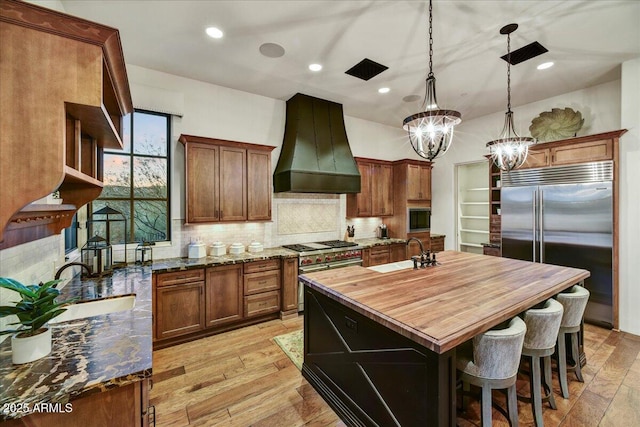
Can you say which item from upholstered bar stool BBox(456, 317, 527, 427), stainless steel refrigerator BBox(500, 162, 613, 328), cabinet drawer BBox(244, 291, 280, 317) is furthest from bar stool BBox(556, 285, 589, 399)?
cabinet drawer BBox(244, 291, 280, 317)

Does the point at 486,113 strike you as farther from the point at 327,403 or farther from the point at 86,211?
the point at 86,211

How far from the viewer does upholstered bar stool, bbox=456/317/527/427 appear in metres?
1.59

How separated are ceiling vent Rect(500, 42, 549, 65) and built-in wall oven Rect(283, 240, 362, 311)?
10.6ft

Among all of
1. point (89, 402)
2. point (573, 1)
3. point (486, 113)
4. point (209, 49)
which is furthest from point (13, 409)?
point (486, 113)

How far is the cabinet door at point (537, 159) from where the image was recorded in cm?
403

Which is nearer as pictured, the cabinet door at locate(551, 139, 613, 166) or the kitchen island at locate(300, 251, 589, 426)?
the kitchen island at locate(300, 251, 589, 426)

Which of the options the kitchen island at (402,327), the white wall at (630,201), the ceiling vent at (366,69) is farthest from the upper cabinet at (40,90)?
the white wall at (630,201)

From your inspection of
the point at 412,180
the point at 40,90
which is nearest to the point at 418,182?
the point at 412,180

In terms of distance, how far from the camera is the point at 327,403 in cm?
225

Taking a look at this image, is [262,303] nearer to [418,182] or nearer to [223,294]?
[223,294]

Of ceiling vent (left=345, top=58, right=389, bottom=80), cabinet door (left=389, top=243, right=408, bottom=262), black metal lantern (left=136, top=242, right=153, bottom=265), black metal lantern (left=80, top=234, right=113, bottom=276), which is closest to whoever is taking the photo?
black metal lantern (left=80, top=234, right=113, bottom=276)

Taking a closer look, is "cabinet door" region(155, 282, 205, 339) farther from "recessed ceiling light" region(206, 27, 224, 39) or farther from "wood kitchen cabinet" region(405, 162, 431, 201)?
"wood kitchen cabinet" region(405, 162, 431, 201)

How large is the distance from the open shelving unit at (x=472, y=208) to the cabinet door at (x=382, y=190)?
1607 mm

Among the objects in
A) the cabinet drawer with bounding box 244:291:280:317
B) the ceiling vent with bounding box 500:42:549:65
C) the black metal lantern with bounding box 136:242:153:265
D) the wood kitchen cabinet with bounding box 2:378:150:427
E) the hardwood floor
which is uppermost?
the ceiling vent with bounding box 500:42:549:65
